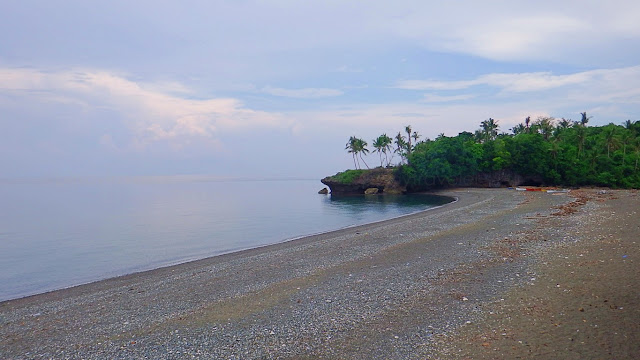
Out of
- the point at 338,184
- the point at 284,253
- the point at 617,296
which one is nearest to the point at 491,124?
the point at 338,184

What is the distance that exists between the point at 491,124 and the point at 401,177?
39469mm

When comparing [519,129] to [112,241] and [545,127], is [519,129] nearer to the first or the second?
[545,127]

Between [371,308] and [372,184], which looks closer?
[371,308]

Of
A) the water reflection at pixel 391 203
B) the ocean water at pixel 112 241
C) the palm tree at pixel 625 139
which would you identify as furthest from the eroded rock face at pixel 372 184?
the ocean water at pixel 112 241

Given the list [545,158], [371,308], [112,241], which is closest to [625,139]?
[545,158]

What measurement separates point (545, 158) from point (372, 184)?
3716 cm

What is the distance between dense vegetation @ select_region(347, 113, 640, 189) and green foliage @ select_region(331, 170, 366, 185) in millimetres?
9861

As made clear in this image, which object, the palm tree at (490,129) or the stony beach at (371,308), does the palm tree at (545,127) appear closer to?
the palm tree at (490,129)

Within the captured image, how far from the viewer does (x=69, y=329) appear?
11.7 meters

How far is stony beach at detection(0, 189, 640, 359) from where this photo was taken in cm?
860

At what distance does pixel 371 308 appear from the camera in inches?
443

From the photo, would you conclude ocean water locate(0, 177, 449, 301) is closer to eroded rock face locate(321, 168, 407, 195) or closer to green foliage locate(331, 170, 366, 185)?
green foliage locate(331, 170, 366, 185)

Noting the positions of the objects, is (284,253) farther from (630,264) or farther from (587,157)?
(587,157)

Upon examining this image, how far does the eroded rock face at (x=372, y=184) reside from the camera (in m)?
99.5
